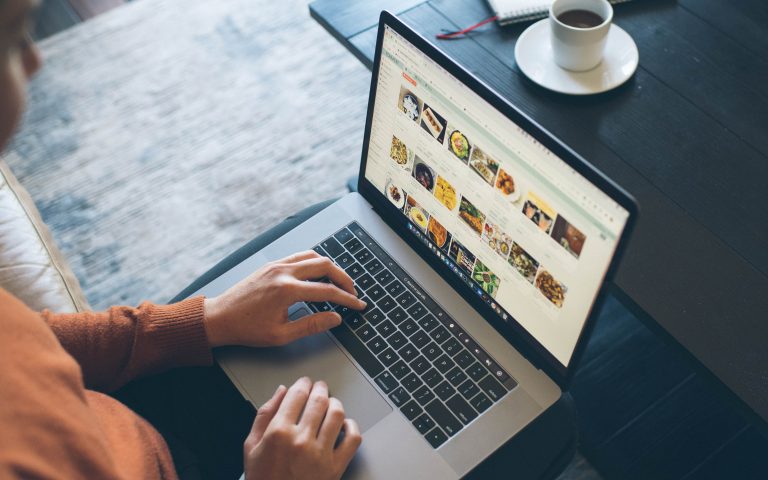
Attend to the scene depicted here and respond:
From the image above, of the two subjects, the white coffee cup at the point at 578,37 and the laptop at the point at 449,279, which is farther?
the white coffee cup at the point at 578,37

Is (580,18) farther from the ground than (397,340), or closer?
farther from the ground

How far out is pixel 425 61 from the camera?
911 mm

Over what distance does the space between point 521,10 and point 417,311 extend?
1.85ft

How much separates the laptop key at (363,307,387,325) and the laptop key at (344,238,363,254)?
0.34 feet

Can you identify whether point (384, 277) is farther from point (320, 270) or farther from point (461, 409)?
point (461, 409)

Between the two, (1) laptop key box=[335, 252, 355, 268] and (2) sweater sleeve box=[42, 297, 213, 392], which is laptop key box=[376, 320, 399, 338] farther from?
(2) sweater sleeve box=[42, 297, 213, 392]

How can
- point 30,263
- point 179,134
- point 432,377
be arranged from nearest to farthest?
point 432,377 < point 30,263 < point 179,134

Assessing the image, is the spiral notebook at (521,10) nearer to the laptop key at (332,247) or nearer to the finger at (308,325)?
the laptop key at (332,247)

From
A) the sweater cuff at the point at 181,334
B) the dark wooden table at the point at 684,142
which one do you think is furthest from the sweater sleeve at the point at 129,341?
the dark wooden table at the point at 684,142

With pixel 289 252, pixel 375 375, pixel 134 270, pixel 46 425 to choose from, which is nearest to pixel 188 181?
pixel 134 270

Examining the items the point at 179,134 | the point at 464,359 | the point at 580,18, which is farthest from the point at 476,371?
the point at 179,134

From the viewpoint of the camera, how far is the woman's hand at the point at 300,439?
86 centimetres

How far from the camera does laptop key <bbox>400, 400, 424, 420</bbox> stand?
94 centimetres

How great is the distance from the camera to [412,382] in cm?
97
